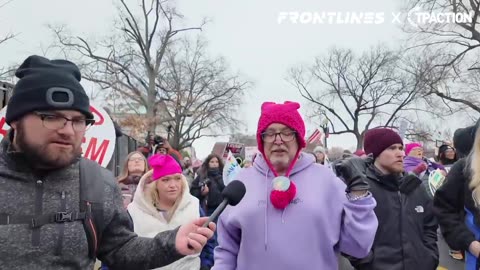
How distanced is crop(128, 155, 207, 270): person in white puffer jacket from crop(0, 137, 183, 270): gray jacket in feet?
6.88

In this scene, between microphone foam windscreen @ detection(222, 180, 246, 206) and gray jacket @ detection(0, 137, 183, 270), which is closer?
gray jacket @ detection(0, 137, 183, 270)

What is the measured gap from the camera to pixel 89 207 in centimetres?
205

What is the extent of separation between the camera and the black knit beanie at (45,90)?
200 centimetres

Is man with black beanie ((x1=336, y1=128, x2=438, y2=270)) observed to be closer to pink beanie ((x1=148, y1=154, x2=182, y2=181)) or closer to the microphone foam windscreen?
pink beanie ((x1=148, y1=154, x2=182, y2=181))

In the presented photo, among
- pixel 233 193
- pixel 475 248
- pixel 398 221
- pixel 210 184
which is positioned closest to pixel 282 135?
pixel 233 193

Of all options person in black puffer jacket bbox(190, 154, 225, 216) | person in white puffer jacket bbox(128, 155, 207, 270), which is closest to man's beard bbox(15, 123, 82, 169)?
person in white puffer jacket bbox(128, 155, 207, 270)

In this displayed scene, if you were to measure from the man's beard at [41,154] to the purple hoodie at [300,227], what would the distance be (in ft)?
4.65

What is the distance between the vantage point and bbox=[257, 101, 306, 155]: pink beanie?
3279 mm

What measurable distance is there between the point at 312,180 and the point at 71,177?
61.9 inches

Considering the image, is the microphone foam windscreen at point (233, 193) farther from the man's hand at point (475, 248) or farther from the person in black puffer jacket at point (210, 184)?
the person in black puffer jacket at point (210, 184)

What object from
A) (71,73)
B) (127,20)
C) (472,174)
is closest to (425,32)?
(127,20)

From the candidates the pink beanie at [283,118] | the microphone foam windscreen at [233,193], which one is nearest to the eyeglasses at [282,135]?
the pink beanie at [283,118]

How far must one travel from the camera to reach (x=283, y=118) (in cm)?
327

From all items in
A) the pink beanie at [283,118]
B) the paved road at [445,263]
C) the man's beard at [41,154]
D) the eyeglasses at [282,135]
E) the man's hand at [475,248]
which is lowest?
the paved road at [445,263]
